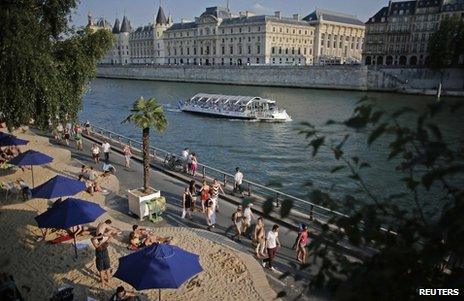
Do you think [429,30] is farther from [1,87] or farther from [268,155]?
[1,87]

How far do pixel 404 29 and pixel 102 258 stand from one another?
356ft

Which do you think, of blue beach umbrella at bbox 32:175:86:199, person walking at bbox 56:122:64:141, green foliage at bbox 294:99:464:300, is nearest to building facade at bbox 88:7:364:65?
person walking at bbox 56:122:64:141

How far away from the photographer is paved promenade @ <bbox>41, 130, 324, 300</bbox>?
11047 mm

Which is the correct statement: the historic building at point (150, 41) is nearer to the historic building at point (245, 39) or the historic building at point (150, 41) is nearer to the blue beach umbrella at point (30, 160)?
the historic building at point (245, 39)

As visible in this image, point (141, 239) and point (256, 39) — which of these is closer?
point (141, 239)

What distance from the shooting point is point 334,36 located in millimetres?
137500

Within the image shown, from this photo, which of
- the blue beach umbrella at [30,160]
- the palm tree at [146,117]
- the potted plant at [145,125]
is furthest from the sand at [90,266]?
the palm tree at [146,117]

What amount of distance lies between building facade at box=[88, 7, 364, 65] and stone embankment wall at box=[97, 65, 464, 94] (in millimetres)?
19129

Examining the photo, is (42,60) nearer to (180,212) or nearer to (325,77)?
(180,212)

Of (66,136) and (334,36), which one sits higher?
(334,36)

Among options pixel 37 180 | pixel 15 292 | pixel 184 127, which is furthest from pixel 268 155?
pixel 15 292

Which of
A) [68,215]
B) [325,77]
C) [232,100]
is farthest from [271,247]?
[325,77]

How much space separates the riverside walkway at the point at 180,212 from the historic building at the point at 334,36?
114 m

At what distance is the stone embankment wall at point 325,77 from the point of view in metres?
79.4
